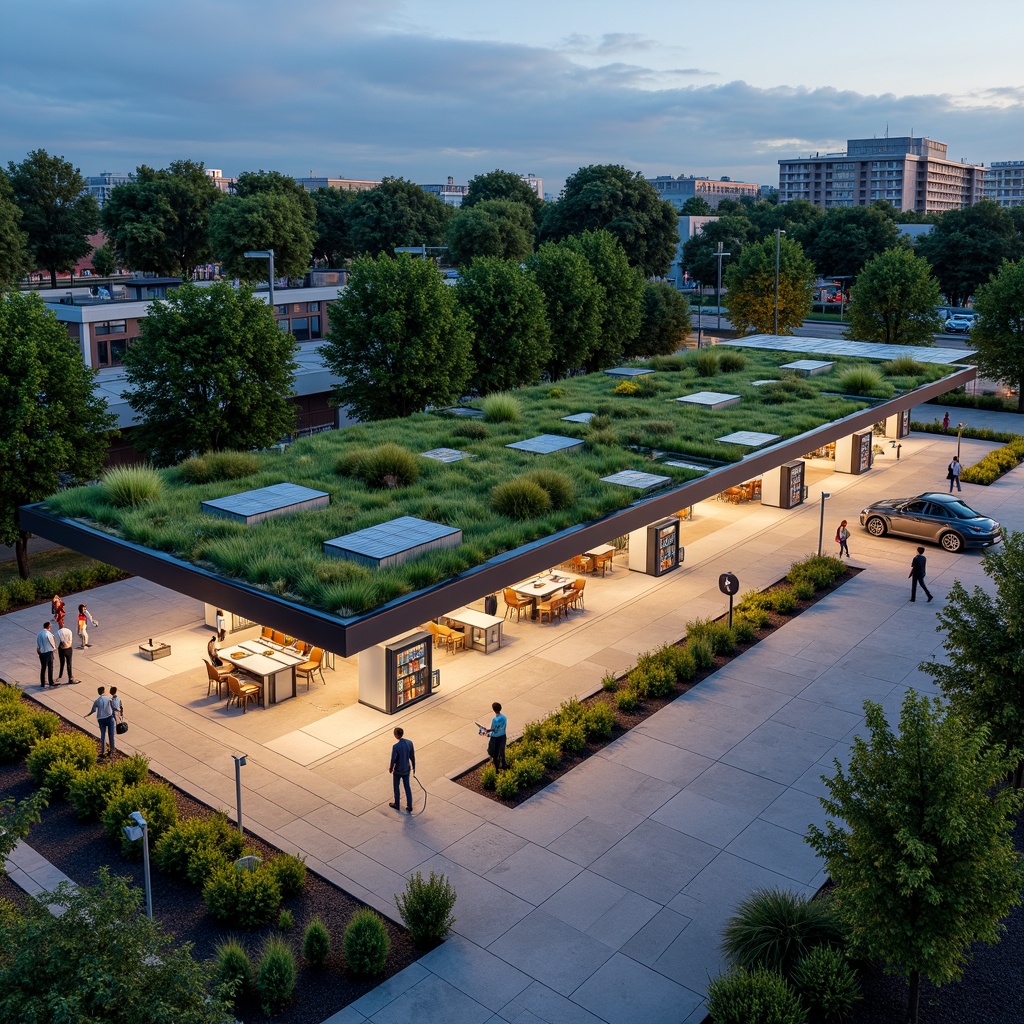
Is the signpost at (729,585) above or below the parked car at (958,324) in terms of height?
below

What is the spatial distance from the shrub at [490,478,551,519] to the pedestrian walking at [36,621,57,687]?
9439 mm

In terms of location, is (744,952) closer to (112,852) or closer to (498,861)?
(498,861)

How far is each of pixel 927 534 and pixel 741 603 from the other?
350 inches

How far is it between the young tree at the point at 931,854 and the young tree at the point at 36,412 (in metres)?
22.1

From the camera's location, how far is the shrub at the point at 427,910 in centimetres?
1211

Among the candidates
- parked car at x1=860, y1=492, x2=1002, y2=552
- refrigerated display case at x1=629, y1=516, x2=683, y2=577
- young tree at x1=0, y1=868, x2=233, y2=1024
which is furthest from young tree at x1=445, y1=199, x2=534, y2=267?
young tree at x1=0, y1=868, x2=233, y2=1024

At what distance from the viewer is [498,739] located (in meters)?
16.2

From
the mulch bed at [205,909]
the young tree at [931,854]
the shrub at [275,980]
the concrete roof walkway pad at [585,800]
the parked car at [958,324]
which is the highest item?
the parked car at [958,324]

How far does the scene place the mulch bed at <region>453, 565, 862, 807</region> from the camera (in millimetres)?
16062

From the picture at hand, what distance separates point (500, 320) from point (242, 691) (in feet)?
82.3

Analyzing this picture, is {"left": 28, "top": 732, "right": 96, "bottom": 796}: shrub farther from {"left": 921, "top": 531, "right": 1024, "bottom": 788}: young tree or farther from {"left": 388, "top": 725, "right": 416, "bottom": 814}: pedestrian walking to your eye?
{"left": 921, "top": 531, "right": 1024, "bottom": 788}: young tree

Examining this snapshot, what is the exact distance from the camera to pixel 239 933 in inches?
496

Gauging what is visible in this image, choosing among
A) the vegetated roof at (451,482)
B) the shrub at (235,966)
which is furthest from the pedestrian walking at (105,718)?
the shrub at (235,966)

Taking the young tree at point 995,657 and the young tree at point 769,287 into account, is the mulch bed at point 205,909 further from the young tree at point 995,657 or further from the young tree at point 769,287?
the young tree at point 769,287
